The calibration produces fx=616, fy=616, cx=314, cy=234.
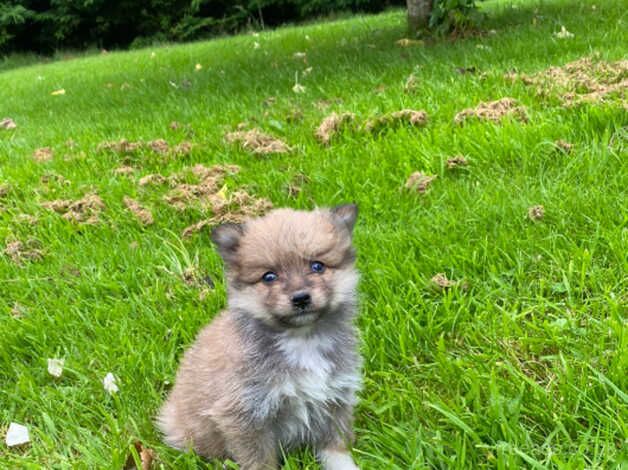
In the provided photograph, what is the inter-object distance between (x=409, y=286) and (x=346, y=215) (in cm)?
72

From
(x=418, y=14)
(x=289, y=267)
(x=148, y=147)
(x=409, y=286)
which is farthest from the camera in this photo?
(x=418, y=14)

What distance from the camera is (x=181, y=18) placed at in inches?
1013

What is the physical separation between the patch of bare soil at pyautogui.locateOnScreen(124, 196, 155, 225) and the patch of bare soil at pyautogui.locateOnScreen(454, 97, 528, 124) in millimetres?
2431

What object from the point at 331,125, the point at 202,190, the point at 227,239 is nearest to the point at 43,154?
the point at 202,190

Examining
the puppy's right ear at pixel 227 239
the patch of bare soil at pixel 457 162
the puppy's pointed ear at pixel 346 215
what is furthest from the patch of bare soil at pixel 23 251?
the patch of bare soil at pixel 457 162

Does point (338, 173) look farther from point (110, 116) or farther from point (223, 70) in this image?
point (223, 70)

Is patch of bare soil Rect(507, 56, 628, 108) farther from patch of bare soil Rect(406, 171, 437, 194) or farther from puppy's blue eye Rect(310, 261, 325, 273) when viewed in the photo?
puppy's blue eye Rect(310, 261, 325, 273)

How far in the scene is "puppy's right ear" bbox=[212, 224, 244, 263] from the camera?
8.07ft

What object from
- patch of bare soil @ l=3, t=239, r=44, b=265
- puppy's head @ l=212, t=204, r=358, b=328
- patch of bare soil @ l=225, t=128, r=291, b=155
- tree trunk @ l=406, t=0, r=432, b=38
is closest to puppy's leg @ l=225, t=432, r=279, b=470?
puppy's head @ l=212, t=204, r=358, b=328

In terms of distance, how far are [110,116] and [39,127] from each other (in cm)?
103

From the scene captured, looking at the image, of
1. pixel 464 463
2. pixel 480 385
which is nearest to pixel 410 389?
pixel 480 385

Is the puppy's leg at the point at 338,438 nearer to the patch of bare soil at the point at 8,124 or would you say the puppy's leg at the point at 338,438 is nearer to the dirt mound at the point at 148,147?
the dirt mound at the point at 148,147

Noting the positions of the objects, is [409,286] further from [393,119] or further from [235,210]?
[393,119]

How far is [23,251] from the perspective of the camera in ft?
13.5
